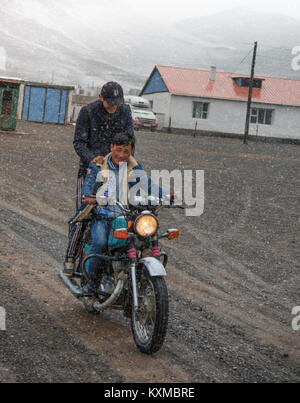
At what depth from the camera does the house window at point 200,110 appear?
49.2 m

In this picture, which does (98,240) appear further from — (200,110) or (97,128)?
(200,110)

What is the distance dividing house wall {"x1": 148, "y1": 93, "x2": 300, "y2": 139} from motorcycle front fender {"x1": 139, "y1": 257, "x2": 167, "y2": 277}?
44.3 meters

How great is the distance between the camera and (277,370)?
4.55 meters

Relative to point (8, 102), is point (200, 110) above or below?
above

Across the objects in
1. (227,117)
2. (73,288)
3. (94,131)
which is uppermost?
(227,117)

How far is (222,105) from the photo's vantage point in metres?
49.1

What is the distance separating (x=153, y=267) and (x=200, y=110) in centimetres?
4591

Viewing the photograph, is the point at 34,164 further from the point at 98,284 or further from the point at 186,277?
the point at 98,284

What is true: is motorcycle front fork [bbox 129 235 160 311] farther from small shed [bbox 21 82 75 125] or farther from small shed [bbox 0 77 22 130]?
small shed [bbox 21 82 75 125]

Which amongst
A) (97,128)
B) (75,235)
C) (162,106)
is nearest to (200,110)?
(162,106)

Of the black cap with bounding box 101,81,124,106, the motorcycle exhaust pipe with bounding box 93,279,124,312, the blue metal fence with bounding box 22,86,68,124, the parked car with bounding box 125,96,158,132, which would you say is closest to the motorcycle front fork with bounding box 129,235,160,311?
the motorcycle exhaust pipe with bounding box 93,279,124,312

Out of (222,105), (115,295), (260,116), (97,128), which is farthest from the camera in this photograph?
(260,116)

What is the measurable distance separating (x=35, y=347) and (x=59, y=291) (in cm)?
152

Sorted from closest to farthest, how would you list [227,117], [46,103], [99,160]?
1. [99,160]
2. [46,103]
3. [227,117]
